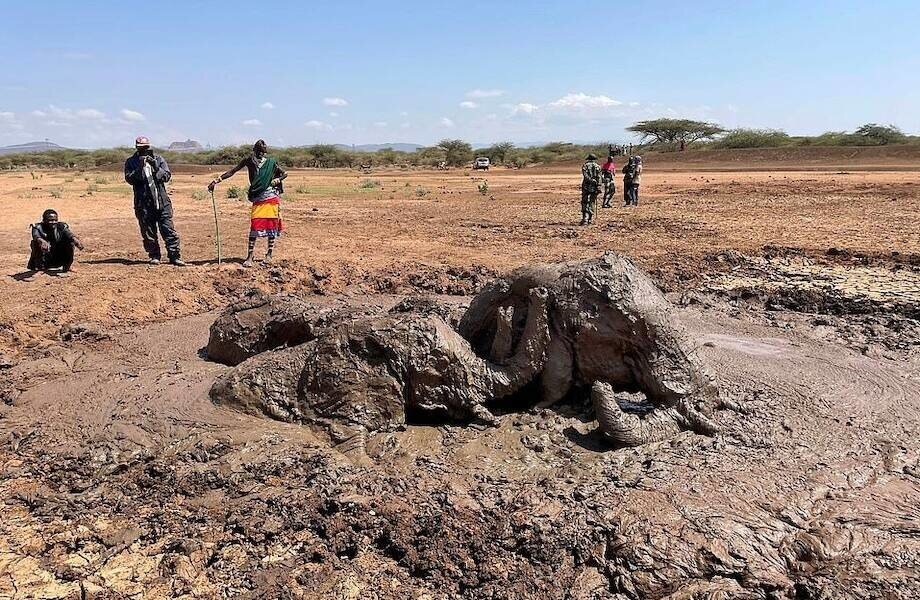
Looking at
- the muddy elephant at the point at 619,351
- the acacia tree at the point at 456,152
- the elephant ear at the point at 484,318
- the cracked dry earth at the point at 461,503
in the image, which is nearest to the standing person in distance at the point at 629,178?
the cracked dry earth at the point at 461,503

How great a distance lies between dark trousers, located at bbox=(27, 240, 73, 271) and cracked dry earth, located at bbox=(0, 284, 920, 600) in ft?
12.2

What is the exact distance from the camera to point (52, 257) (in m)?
8.16

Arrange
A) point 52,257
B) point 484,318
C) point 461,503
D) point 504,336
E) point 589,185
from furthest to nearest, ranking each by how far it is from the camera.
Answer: point 589,185 → point 52,257 → point 484,318 → point 504,336 → point 461,503

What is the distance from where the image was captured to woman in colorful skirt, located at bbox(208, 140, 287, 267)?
→ 8633 mm

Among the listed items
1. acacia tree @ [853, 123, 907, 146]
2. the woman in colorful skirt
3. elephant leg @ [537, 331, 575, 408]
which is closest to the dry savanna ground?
the woman in colorful skirt

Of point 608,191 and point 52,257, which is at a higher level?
point 608,191

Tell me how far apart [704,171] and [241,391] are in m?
35.6

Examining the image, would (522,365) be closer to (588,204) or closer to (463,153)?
(588,204)

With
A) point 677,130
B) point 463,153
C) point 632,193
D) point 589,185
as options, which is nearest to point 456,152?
point 463,153

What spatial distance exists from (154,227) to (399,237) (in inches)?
186

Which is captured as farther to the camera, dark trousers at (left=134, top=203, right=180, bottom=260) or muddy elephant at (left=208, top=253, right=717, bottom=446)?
dark trousers at (left=134, top=203, right=180, bottom=260)

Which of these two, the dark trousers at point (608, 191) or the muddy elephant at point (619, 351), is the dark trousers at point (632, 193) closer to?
the dark trousers at point (608, 191)

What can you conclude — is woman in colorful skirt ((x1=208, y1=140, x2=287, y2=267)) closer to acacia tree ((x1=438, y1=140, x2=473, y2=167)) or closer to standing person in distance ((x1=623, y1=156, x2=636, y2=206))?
standing person in distance ((x1=623, y1=156, x2=636, y2=206))

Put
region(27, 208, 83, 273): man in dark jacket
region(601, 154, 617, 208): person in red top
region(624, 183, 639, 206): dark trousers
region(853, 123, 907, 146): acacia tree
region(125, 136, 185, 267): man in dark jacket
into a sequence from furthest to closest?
region(853, 123, 907, 146): acacia tree, region(624, 183, 639, 206): dark trousers, region(601, 154, 617, 208): person in red top, region(125, 136, 185, 267): man in dark jacket, region(27, 208, 83, 273): man in dark jacket
